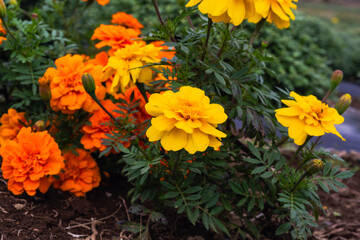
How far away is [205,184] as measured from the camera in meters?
1.52

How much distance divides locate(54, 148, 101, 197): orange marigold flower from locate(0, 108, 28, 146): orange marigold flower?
303 millimetres

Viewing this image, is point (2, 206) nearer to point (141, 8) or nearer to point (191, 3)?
point (191, 3)

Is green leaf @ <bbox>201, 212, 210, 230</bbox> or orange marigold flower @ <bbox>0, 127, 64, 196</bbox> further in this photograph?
orange marigold flower @ <bbox>0, 127, 64, 196</bbox>

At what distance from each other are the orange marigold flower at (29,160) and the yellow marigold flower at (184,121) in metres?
0.58

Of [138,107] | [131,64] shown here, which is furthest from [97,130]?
[131,64]

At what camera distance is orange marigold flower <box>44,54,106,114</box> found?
1.56 m

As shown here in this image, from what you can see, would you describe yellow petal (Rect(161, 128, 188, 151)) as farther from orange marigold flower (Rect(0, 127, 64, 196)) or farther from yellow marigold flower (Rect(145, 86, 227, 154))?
orange marigold flower (Rect(0, 127, 64, 196))

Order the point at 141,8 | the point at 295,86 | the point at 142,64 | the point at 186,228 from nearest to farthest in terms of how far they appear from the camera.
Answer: the point at 142,64
the point at 186,228
the point at 295,86
the point at 141,8

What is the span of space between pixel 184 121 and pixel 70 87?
0.70m

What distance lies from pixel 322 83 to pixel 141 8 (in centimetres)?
250

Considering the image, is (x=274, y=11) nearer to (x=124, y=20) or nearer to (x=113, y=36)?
(x=113, y=36)

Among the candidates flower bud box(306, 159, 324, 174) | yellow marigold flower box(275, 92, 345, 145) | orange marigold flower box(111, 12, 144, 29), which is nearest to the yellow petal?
yellow marigold flower box(275, 92, 345, 145)

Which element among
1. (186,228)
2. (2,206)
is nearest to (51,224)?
(2,206)

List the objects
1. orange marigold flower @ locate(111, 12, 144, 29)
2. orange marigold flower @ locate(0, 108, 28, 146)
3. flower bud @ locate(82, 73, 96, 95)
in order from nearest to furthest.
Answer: flower bud @ locate(82, 73, 96, 95), orange marigold flower @ locate(0, 108, 28, 146), orange marigold flower @ locate(111, 12, 144, 29)
